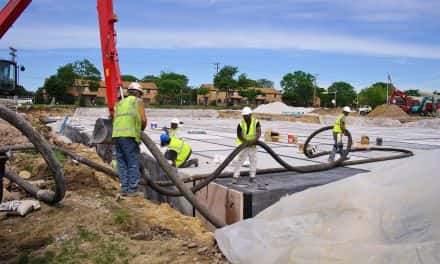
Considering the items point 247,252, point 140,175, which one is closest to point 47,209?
point 140,175

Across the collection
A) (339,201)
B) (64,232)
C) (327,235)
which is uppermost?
(339,201)

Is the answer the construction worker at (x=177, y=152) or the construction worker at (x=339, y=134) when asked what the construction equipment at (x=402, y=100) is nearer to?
the construction worker at (x=339, y=134)

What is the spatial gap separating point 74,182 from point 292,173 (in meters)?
3.63

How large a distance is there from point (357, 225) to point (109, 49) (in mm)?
5434

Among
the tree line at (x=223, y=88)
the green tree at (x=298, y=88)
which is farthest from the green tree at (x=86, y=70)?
the green tree at (x=298, y=88)

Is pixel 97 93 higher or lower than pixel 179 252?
higher

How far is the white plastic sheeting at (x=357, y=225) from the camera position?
2150 millimetres

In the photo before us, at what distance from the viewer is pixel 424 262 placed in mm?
1950

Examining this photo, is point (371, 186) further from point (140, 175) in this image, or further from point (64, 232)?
point (140, 175)

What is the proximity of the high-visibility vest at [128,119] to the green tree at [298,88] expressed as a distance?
64415 mm

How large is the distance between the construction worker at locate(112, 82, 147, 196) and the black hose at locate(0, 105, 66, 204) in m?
0.94

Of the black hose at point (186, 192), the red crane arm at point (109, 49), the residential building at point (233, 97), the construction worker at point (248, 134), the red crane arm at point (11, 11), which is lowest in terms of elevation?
the black hose at point (186, 192)

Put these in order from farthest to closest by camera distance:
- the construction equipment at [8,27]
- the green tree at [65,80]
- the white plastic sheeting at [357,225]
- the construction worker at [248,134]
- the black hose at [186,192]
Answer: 1. the green tree at [65,80]
2. the construction equipment at [8,27]
3. the construction worker at [248,134]
4. the black hose at [186,192]
5. the white plastic sheeting at [357,225]

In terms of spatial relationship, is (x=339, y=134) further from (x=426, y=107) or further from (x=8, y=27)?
(x=426, y=107)
